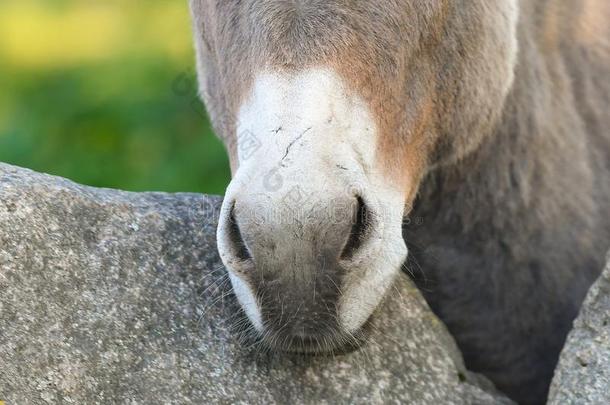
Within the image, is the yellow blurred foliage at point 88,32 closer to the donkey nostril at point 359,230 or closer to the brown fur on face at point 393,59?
the brown fur on face at point 393,59

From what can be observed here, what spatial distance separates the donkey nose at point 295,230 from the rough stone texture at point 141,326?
381 mm

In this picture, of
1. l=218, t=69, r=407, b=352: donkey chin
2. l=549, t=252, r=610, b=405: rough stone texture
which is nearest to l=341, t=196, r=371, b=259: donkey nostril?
l=218, t=69, r=407, b=352: donkey chin

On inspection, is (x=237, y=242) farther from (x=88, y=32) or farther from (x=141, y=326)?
(x=88, y=32)

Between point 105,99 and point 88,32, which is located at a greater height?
point 105,99

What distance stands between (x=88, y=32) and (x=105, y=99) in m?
1.57

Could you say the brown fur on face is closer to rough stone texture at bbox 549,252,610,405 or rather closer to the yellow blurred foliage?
rough stone texture at bbox 549,252,610,405

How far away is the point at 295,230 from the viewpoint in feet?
8.29

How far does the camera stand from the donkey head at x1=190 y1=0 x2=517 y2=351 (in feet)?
8.39

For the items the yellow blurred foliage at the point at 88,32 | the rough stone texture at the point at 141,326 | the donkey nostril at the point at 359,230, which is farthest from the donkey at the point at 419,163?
the yellow blurred foliage at the point at 88,32

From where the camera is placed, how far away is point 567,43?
412cm

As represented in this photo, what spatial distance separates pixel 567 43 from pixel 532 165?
0.63 meters

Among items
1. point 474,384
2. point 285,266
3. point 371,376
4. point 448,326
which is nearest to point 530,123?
point 448,326

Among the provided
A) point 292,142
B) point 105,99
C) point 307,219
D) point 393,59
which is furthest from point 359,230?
point 105,99

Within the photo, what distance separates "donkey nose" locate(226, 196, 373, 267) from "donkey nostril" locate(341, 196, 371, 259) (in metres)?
0.02
